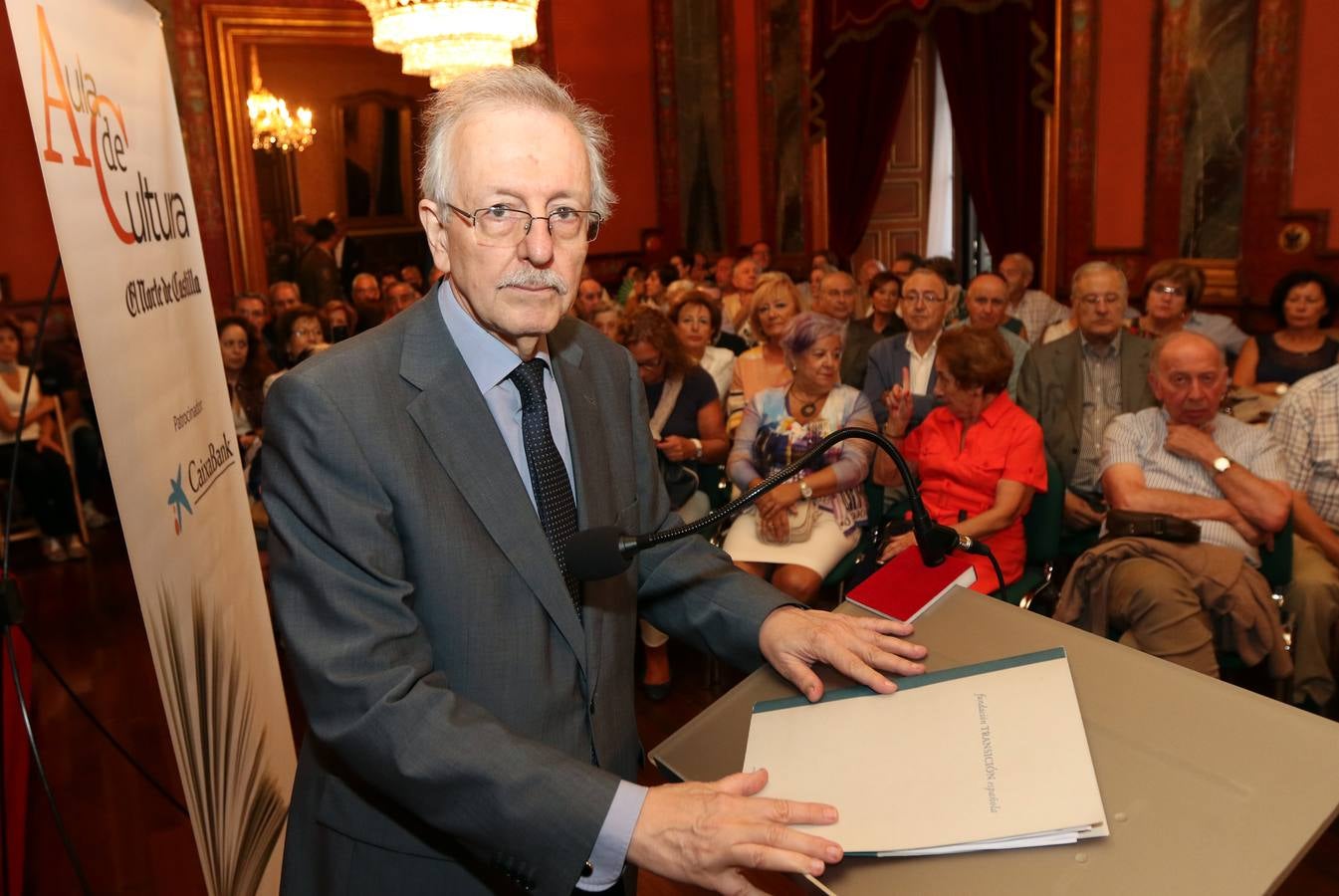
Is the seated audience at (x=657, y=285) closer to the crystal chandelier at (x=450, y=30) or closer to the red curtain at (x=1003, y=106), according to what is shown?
the crystal chandelier at (x=450, y=30)

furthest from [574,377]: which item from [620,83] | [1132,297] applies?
[620,83]

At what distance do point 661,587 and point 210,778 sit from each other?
0.88 metres

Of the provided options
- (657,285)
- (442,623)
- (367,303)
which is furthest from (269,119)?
(442,623)

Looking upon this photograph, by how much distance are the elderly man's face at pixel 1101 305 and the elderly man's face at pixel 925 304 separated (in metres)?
0.53

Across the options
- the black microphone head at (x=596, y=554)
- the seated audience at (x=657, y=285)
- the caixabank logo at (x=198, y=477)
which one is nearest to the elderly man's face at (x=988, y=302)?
the seated audience at (x=657, y=285)

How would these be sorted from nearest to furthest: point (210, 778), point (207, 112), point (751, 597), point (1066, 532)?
point (751, 597) < point (210, 778) < point (1066, 532) < point (207, 112)

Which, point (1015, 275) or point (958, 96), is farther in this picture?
point (958, 96)

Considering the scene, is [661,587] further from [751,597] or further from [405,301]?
[405,301]

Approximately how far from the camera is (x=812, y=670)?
3.55ft

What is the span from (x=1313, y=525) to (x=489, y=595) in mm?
2674

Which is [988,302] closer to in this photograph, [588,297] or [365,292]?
[588,297]

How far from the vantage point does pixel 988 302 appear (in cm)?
449

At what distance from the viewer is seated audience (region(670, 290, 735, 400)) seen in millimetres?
4602

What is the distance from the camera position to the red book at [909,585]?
1.12 metres
